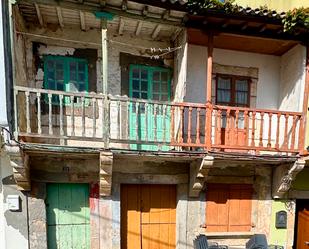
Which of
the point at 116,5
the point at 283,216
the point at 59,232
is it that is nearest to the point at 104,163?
the point at 59,232

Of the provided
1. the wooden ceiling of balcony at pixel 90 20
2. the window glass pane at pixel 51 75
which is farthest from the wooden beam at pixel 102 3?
the window glass pane at pixel 51 75

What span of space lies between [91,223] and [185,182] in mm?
2257

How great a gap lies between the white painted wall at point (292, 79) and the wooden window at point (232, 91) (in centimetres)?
92

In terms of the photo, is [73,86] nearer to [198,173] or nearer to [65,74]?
[65,74]

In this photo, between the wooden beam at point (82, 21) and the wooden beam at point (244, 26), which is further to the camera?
the wooden beam at point (244, 26)

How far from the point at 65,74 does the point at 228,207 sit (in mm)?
4915

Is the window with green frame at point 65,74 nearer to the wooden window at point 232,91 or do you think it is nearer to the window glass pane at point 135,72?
the window glass pane at point 135,72

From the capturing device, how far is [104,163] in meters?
4.43

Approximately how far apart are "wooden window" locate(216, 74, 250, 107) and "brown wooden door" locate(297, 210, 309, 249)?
311 cm

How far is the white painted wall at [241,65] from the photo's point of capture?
5.87 metres

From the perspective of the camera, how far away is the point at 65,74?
17.0 ft

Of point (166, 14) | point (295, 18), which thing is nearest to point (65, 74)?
point (166, 14)

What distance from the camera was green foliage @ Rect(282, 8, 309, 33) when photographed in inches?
180

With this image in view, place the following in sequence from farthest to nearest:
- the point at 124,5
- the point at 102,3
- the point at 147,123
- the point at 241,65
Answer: the point at 241,65, the point at 147,123, the point at 124,5, the point at 102,3
